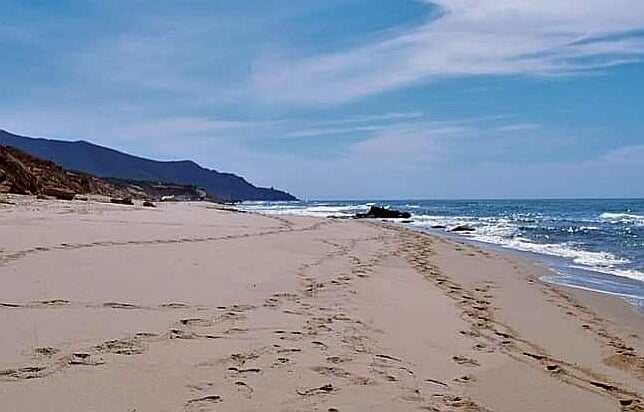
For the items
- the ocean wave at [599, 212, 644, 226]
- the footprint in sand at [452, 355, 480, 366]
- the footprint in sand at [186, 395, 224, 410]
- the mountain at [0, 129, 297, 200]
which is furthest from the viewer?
the mountain at [0, 129, 297, 200]

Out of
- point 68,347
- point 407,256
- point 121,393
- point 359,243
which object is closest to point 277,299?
point 68,347

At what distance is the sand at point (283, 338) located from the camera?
13.5 ft

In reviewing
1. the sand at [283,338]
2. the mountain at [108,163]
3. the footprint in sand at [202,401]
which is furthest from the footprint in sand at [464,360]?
the mountain at [108,163]

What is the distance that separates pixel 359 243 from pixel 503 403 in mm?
13384

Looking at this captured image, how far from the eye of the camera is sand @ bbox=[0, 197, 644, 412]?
4.11 meters

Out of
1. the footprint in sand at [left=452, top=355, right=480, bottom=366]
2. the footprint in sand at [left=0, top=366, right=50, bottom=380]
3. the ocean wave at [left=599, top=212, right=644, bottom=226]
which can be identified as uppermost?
the footprint in sand at [left=0, top=366, right=50, bottom=380]

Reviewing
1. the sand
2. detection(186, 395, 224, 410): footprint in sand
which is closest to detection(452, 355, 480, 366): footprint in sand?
the sand

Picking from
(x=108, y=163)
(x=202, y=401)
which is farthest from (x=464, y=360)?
(x=108, y=163)

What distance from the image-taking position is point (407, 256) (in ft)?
49.6

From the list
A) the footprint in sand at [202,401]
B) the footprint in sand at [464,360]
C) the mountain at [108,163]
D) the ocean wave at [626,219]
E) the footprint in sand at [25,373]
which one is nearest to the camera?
the footprint in sand at [202,401]

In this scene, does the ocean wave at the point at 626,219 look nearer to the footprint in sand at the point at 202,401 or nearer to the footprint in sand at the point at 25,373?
the footprint in sand at the point at 202,401

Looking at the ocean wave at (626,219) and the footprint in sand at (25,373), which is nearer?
the footprint in sand at (25,373)

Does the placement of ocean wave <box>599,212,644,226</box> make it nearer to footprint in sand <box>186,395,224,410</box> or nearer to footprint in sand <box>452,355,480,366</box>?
footprint in sand <box>452,355,480,366</box>

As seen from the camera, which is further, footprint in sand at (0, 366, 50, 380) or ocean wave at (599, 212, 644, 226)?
ocean wave at (599, 212, 644, 226)
